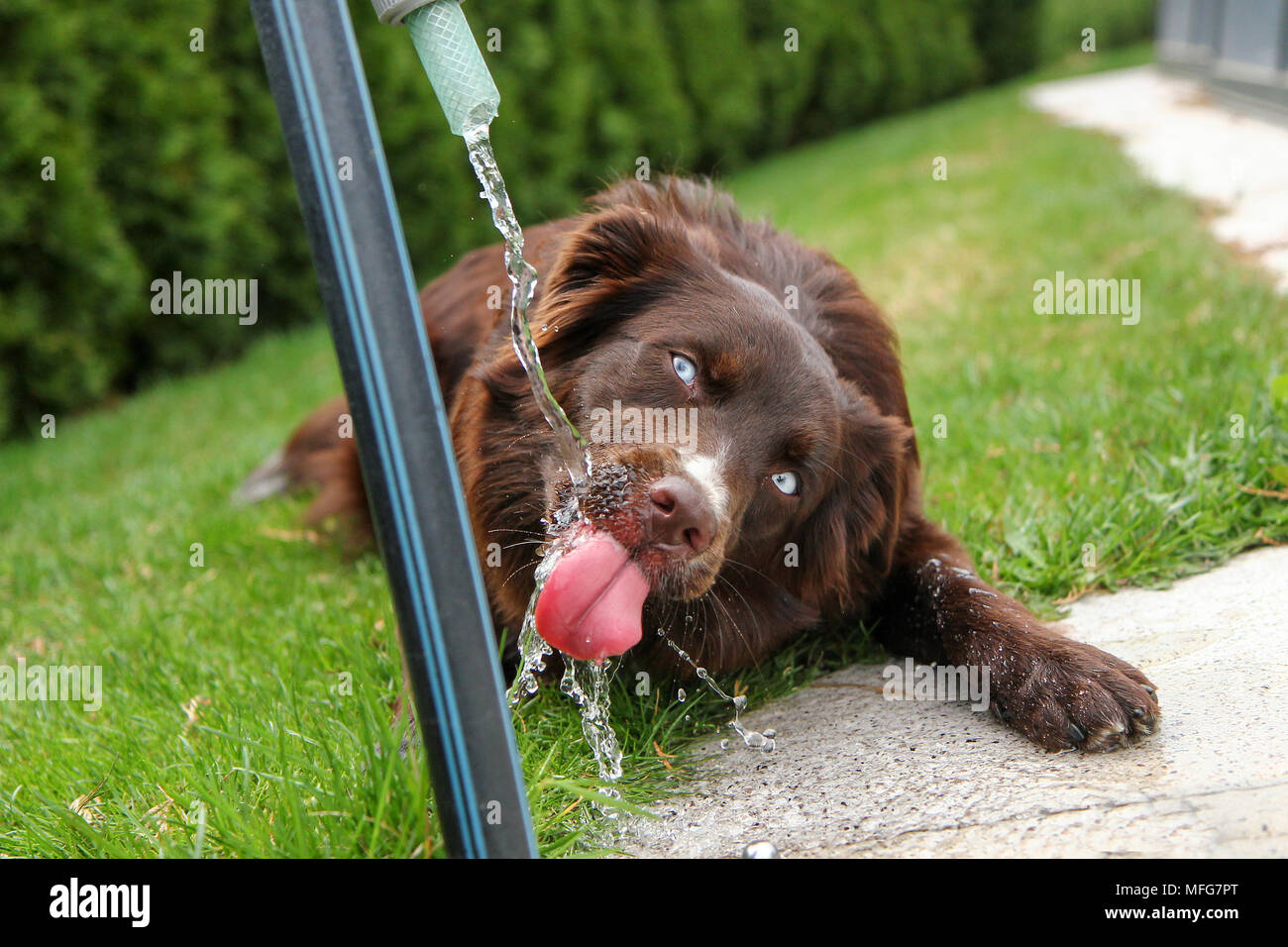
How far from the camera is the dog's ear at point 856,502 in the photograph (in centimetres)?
257

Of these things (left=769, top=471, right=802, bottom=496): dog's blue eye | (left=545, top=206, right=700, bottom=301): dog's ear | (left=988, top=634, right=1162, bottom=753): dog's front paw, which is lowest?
(left=988, top=634, right=1162, bottom=753): dog's front paw

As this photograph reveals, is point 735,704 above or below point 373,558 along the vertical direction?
above

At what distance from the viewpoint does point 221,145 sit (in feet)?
25.2

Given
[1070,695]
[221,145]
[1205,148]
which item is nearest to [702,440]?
[1070,695]

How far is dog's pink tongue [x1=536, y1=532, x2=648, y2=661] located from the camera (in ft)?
6.40

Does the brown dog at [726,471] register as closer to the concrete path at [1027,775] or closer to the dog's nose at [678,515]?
the dog's nose at [678,515]

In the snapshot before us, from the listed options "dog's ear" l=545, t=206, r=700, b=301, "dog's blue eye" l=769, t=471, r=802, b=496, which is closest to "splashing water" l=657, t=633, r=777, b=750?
"dog's blue eye" l=769, t=471, r=802, b=496

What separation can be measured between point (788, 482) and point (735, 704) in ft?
1.71

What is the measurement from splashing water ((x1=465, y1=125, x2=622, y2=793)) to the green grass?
0.05m

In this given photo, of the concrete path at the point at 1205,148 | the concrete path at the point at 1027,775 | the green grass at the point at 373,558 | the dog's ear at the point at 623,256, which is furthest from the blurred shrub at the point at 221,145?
the concrete path at the point at 1205,148

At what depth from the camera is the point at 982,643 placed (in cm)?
238

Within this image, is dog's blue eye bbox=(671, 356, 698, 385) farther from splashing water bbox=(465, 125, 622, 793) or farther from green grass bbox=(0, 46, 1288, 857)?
green grass bbox=(0, 46, 1288, 857)

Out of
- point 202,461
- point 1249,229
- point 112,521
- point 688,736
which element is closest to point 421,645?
point 688,736

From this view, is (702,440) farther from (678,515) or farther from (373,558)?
(373,558)
